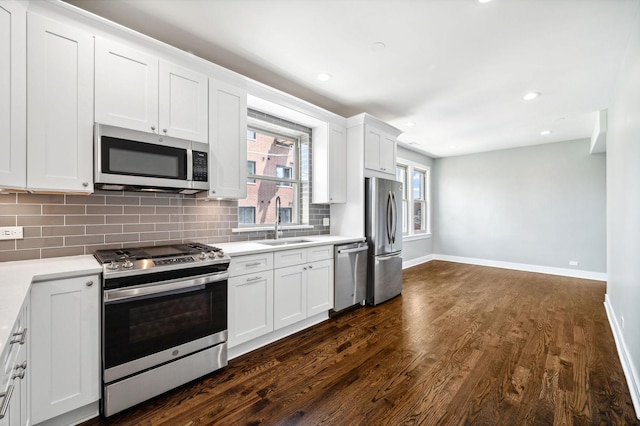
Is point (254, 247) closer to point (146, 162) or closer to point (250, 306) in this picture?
point (250, 306)

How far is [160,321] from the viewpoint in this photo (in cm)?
196

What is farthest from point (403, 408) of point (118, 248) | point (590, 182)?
point (590, 182)

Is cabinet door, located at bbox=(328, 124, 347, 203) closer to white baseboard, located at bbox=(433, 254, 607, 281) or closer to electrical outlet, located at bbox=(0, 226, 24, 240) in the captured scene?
electrical outlet, located at bbox=(0, 226, 24, 240)

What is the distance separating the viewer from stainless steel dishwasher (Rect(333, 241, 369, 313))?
345cm

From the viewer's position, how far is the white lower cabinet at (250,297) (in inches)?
96.0

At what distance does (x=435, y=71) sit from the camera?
2.99 m

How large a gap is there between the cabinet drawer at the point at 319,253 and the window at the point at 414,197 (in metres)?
3.54

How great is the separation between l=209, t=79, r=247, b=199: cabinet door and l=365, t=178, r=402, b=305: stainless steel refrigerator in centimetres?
180

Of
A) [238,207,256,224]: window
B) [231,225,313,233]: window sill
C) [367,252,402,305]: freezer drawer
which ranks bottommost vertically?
[367,252,402,305]: freezer drawer

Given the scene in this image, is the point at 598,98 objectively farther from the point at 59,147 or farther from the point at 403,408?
the point at 59,147

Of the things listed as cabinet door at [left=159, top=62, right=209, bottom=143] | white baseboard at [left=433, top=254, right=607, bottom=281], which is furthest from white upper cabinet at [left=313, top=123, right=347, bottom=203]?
white baseboard at [left=433, top=254, right=607, bottom=281]

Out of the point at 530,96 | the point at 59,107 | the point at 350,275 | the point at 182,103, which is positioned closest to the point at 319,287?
the point at 350,275

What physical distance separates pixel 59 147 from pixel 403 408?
2800mm

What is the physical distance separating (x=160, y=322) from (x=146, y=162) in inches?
45.8
